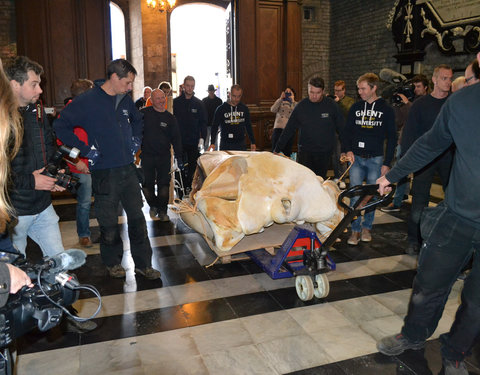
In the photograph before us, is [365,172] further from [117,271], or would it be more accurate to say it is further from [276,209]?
[117,271]

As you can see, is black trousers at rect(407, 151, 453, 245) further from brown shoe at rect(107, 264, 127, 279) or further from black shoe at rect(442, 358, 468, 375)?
brown shoe at rect(107, 264, 127, 279)

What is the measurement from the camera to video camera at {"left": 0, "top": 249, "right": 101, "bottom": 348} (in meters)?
1.51

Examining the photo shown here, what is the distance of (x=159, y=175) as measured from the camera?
6.00 meters

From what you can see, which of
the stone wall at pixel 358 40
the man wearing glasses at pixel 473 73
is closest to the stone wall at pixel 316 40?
the stone wall at pixel 358 40

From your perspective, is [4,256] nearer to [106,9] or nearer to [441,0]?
[106,9]

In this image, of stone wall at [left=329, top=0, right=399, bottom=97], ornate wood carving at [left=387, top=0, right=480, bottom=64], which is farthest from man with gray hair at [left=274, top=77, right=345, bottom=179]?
stone wall at [left=329, top=0, right=399, bottom=97]

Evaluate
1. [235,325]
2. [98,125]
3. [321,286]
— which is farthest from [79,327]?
[321,286]

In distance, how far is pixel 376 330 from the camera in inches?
124

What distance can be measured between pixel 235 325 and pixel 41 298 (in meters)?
1.87

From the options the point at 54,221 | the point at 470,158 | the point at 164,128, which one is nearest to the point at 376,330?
the point at 470,158

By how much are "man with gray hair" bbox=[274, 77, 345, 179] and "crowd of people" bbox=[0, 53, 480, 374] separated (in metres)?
0.01

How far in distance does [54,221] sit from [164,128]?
303cm

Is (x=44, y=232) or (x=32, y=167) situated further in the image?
(x=44, y=232)

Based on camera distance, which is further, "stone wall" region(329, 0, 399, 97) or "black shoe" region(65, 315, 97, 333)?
"stone wall" region(329, 0, 399, 97)
